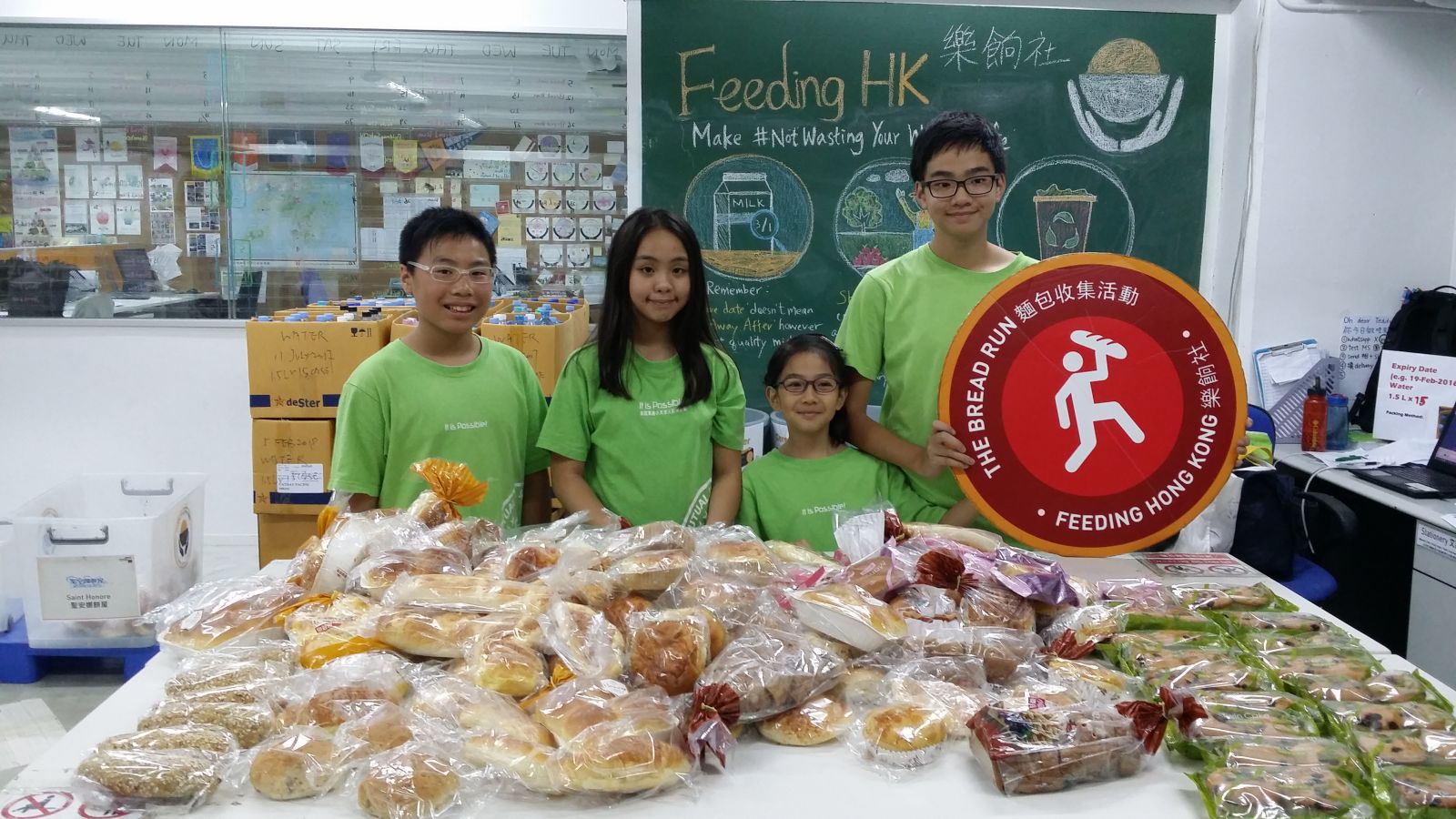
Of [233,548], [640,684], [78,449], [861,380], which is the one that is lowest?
[233,548]

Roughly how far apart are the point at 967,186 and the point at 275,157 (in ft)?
12.8

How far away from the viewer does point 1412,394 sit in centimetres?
366

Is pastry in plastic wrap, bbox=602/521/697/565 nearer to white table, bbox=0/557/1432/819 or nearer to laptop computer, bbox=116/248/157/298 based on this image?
white table, bbox=0/557/1432/819

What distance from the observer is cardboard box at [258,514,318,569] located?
3.69m

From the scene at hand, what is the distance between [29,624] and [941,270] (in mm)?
3134

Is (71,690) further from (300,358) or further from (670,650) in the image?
(670,650)

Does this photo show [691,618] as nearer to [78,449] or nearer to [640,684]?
[640,684]

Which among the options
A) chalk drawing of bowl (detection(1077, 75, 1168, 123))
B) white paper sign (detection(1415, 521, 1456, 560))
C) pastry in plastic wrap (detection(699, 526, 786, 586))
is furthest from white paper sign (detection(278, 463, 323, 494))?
white paper sign (detection(1415, 521, 1456, 560))

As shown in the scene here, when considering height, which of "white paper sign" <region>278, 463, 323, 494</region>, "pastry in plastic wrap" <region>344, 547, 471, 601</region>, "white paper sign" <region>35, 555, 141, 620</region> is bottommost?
"white paper sign" <region>35, 555, 141, 620</region>

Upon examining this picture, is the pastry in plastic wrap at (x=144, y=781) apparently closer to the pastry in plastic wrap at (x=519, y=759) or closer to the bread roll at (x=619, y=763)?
the pastry in plastic wrap at (x=519, y=759)

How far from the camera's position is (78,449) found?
4.97 meters

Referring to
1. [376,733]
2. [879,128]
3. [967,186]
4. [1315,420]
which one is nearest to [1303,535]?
[1315,420]

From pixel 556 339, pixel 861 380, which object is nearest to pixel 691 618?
pixel 861 380

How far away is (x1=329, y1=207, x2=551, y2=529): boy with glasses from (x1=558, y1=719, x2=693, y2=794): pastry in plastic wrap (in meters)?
1.08
